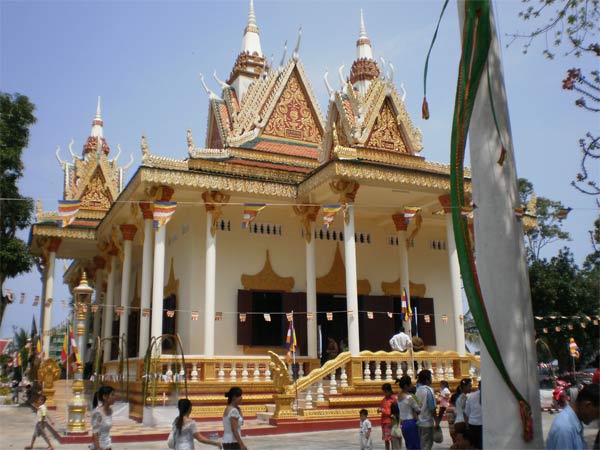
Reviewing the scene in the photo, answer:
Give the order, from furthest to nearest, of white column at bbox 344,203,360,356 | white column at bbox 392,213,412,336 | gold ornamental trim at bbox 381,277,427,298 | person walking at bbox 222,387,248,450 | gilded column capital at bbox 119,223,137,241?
1. gold ornamental trim at bbox 381,277,427,298
2. gilded column capital at bbox 119,223,137,241
3. white column at bbox 392,213,412,336
4. white column at bbox 344,203,360,356
5. person walking at bbox 222,387,248,450

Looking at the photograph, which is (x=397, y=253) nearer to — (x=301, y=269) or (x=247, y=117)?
(x=301, y=269)

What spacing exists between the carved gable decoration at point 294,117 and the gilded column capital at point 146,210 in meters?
5.62

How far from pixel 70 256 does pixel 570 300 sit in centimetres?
2010

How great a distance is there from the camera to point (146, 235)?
47.9ft

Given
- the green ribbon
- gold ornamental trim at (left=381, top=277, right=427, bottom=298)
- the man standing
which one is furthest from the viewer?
gold ornamental trim at (left=381, top=277, right=427, bottom=298)

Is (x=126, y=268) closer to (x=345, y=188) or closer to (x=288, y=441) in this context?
(x=345, y=188)

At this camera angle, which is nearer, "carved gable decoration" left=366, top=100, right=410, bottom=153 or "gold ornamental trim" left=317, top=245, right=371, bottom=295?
"carved gable decoration" left=366, top=100, right=410, bottom=153

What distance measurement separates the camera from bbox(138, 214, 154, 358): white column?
13836 mm

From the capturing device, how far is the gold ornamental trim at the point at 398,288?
17.4 m

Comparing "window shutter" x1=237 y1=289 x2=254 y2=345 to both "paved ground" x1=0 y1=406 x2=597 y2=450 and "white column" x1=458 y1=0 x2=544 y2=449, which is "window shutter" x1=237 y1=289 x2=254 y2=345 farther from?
"white column" x1=458 y1=0 x2=544 y2=449

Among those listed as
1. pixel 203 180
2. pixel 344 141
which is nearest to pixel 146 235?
Answer: pixel 203 180

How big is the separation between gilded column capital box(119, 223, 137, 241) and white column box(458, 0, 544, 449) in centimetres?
1433

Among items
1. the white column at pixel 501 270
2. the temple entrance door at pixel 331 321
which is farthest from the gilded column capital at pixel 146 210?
the white column at pixel 501 270

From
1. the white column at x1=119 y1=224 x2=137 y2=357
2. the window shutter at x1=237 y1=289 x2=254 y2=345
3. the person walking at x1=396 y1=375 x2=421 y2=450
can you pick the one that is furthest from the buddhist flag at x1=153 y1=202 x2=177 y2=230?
the person walking at x1=396 y1=375 x2=421 y2=450
